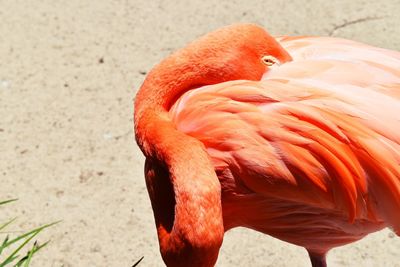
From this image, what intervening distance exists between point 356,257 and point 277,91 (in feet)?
3.75

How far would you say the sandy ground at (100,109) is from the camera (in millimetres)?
2971

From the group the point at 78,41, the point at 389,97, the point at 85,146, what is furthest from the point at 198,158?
the point at 78,41

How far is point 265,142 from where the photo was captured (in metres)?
2.01

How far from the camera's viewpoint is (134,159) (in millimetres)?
3354

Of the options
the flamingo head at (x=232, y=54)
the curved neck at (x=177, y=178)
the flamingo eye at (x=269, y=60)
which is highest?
the flamingo head at (x=232, y=54)

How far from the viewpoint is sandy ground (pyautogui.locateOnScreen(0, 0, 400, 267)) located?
9.75 ft

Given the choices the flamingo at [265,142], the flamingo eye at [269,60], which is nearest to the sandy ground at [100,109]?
the flamingo at [265,142]

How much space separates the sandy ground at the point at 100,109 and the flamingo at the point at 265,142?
84 centimetres

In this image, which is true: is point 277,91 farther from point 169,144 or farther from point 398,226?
point 398,226

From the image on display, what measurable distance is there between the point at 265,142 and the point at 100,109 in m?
1.76

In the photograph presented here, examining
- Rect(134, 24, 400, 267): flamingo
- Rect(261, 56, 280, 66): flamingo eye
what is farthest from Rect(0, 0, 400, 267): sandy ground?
Rect(261, 56, 280, 66): flamingo eye

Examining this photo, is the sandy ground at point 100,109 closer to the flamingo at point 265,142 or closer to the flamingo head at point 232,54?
the flamingo at point 265,142

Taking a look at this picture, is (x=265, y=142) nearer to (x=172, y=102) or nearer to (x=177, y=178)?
(x=177, y=178)

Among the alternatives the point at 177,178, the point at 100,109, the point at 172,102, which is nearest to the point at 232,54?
the point at 172,102
